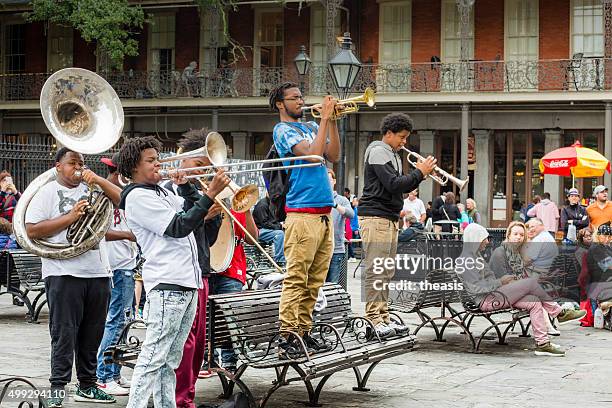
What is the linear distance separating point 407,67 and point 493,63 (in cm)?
231

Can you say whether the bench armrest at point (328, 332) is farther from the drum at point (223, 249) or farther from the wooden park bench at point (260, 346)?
the drum at point (223, 249)

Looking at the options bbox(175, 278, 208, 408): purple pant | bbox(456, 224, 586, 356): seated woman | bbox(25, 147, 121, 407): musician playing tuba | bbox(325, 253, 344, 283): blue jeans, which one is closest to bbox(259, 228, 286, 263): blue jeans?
bbox(325, 253, 344, 283): blue jeans

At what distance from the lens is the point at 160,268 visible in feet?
18.9

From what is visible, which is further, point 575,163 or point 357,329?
point 575,163

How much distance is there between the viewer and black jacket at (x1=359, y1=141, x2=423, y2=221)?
26.2 feet

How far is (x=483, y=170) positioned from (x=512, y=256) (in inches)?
657

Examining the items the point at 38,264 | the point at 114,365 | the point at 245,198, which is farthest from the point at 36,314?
the point at 245,198

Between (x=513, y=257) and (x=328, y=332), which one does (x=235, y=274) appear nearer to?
(x=328, y=332)

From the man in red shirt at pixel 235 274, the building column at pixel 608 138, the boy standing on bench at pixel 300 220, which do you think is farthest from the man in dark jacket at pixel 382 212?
the building column at pixel 608 138

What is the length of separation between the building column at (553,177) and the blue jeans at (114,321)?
64.5ft

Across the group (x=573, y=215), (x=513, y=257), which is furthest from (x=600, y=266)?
(x=573, y=215)

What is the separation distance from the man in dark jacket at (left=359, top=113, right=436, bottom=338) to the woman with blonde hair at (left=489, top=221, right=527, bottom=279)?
2.50m

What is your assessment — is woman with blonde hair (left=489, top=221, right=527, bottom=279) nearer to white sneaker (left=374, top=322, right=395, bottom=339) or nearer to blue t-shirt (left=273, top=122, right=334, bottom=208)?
white sneaker (left=374, top=322, right=395, bottom=339)

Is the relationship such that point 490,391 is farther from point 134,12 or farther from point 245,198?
point 134,12
